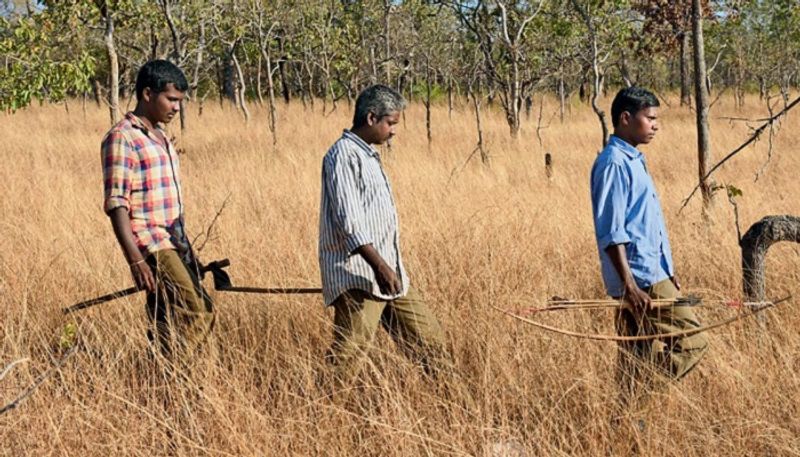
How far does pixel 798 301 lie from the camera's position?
179 inches

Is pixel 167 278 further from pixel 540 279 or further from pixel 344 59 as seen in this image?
pixel 344 59

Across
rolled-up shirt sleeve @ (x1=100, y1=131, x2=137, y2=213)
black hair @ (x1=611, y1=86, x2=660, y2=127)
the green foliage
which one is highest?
the green foliage

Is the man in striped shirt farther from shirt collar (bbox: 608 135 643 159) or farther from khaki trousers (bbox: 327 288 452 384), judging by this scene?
shirt collar (bbox: 608 135 643 159)

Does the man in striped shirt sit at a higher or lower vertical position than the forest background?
higher

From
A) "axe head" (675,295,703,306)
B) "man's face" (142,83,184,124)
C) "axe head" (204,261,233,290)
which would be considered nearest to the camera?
"axe head" (675,295,703,306)

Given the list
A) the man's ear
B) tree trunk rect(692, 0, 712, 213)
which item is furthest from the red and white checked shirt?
tree trunk rect(692, 0, 712, 213)

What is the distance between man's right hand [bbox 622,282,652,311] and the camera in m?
3.25

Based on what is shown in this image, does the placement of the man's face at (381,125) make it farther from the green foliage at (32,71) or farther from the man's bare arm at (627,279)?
the green foliage at (32,71)

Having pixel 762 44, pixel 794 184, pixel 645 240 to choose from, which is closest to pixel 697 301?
pixel 645 240

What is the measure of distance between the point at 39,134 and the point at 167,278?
14.5 meters

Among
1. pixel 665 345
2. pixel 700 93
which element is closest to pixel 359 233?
pixel 665 345

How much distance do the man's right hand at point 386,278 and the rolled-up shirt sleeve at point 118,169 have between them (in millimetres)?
1094

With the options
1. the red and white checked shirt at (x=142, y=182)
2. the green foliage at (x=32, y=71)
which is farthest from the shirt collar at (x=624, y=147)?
the green foliage at (x=32, y=71)

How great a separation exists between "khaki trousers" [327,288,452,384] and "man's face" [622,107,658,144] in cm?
113
